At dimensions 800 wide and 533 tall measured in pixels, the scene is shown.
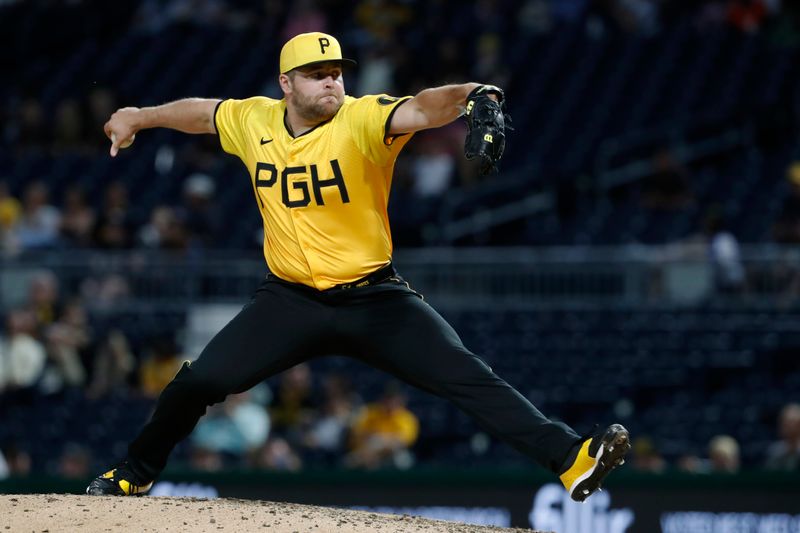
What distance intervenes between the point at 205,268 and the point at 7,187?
12.0 feet

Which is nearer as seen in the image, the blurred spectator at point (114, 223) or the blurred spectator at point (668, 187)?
the blurred spectator at point (114, 223)

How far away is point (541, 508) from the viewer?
33.2ft

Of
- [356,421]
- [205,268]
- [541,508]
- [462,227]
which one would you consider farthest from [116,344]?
[541,508]

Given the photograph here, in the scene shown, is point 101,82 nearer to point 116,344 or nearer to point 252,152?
point 116,344

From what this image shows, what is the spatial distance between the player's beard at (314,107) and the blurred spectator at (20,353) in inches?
279

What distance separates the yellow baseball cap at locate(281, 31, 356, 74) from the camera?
6.57 m

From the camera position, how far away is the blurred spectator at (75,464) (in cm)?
1140

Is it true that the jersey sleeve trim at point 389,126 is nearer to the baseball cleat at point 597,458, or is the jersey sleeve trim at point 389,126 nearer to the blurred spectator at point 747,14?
the baseball cleat at point 597,458

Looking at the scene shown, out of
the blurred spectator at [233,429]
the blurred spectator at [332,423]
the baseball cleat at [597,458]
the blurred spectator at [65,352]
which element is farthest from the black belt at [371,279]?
the blurred spectator at [65,352]

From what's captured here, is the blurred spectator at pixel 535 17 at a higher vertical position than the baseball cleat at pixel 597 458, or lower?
higher

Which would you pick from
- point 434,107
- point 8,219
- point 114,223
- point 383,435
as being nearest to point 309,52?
point 434,107

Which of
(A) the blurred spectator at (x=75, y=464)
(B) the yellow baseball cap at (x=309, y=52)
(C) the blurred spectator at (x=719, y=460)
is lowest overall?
(A) the blurred spectator at (x=75, y=464)

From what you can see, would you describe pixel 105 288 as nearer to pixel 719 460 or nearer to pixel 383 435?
pixel 383 435

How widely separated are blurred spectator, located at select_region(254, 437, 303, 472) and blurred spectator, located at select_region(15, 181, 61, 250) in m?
4.11
